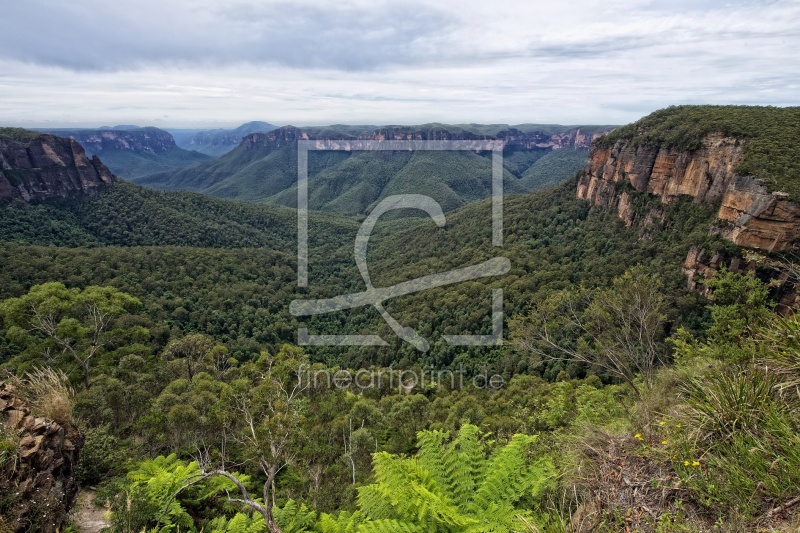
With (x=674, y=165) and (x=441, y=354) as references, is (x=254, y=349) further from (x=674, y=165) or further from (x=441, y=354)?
(x=674, y=165)

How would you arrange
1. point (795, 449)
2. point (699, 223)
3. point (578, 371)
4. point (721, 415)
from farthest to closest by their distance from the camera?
point (699, 223) < point (578, 371) < point (721, 415) < point (795, 449)

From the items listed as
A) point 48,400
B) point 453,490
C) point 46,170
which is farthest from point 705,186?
point 46,170

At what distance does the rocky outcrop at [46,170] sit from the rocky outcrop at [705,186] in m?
92.2

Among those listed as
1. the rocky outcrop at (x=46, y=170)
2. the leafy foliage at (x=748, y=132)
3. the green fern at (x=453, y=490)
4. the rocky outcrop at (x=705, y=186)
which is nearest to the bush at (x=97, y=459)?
the green fern at (x=453, y=490)

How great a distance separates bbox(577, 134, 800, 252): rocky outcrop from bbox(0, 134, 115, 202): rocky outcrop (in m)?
92.2

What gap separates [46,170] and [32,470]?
9639 cm

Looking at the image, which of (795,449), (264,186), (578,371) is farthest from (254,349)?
(264,186)

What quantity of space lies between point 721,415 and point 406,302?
42.8 metres

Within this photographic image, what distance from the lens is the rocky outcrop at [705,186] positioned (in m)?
25.8

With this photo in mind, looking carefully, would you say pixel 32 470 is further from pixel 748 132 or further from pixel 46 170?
pixel 46 170

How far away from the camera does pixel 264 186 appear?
645 feet

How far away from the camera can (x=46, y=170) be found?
3007 inches

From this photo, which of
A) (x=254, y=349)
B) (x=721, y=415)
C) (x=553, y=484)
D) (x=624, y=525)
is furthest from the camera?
(x=254, y=349)

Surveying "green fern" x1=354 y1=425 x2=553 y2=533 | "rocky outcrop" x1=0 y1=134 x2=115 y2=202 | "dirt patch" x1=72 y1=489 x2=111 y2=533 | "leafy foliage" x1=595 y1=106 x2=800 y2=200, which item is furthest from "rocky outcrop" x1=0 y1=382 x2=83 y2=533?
"rocky outcrop" x1=0 y1=134 x2=115 y2=202
